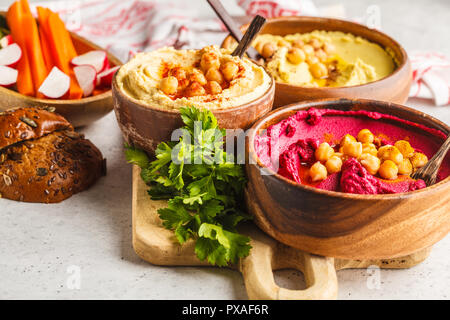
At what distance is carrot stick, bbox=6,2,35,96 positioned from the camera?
301 cm

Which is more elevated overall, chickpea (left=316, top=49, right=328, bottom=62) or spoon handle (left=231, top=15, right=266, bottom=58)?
spoon handle (left=231, top=15, right=266, bottom=58)

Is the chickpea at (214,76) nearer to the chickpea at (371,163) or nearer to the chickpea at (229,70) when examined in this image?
the chickpea at (229,70)

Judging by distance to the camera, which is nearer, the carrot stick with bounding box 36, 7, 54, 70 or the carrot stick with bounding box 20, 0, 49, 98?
the carrot stick with bounding box 20, 0, 49, 98

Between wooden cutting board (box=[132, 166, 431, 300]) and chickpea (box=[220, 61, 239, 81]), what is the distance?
2.07 feet

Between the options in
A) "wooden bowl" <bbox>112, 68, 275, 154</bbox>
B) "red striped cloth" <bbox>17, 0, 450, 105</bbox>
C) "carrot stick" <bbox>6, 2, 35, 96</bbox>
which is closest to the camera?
"wooden bowl" <bbox>112, 68, 275, 154</bbox>

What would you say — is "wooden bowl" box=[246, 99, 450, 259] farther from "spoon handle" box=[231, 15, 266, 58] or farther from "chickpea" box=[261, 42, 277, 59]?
"chickpea" box=[261, 42, 277, 59]

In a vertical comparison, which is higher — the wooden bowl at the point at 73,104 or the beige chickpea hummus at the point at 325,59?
the beige chickpea hummus at the point at 325,59

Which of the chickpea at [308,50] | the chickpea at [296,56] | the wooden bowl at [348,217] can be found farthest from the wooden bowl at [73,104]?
the wooden bowl at [348,217]

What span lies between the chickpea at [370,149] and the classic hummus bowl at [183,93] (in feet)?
1.46

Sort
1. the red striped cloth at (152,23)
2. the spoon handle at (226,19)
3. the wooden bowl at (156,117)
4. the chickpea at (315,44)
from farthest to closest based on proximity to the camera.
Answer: the red striped cloth at (152,23) → the chickpea at (315,44) → the spoon handle at (226,19) → the wooden bowl at (156,117)

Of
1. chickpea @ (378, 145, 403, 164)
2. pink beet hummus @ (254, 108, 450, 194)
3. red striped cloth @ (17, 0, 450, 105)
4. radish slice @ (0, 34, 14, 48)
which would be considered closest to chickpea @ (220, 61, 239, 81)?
pink beet hummus @ (254, 108, 450, 194)

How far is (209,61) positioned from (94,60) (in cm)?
93

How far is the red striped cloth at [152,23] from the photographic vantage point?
4.02 m

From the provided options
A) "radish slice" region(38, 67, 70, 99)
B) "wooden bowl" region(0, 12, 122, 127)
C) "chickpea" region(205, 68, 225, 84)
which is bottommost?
"wooden bowl" region(0, 12, 122, 127)
